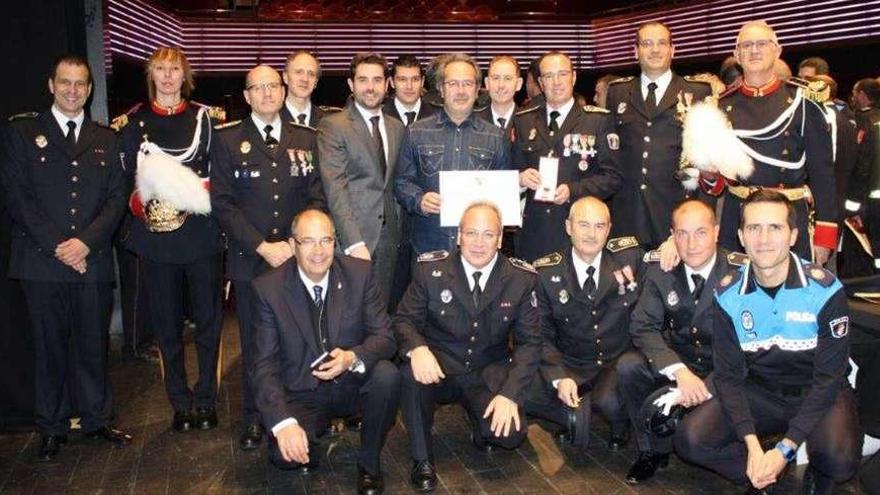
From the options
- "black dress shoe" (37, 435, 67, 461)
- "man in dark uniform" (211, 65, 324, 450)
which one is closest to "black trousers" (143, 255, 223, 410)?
"man in dark uniform" (211, 65, 324, 450)

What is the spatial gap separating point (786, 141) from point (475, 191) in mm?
1514

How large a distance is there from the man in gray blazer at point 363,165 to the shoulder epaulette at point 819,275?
6.80 feet

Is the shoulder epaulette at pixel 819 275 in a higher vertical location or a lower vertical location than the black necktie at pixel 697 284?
higher

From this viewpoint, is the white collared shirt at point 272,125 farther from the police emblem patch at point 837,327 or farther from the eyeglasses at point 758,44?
the police emblem patch at point 837,327

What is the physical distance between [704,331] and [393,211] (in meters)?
1.74

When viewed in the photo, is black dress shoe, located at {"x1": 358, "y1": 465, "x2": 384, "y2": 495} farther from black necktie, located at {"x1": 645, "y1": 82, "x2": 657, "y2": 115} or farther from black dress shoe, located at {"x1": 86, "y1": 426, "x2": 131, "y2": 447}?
black necktie, located at {"x1": 645, "y1": 82, "x2": 657, "y2": 115}

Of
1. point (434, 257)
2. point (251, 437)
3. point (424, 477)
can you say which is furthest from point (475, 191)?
point (251, 437)

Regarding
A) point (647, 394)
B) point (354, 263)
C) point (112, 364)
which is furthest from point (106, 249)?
point (647, 394)

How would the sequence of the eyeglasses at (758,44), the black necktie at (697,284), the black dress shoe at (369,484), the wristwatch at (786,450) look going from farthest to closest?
the eyeglasses at (758,44) → the black necktie at (697,284) → the black dress shoe at (369,484) → the wristwatch at (786,450)

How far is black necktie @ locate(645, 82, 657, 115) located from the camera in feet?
15.0

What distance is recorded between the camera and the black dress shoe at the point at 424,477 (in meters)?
3.88

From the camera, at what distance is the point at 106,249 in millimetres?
4383

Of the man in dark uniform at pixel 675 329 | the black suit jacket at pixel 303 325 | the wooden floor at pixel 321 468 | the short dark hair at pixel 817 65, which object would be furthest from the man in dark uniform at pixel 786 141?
the short dark hair at pixel 817 65

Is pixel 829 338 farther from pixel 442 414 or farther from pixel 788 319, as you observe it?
pixel 442 414
